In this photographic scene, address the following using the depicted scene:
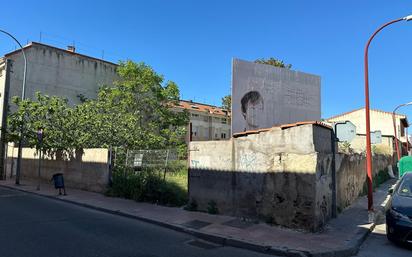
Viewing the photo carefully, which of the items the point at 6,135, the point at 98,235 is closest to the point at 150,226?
the point at 98,235

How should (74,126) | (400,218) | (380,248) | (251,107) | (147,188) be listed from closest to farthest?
(400,218), (380,248), (147,188), (251,107), (74,126)

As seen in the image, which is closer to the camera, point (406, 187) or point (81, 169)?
point (406, 187)

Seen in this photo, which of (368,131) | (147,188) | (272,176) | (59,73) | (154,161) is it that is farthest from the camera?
(59,73)

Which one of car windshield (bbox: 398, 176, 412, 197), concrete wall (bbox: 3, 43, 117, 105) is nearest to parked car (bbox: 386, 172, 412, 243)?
car windshield (bbox: 398, 176, 412, 197)

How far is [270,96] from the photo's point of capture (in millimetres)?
15570

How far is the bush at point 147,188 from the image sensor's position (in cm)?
1208

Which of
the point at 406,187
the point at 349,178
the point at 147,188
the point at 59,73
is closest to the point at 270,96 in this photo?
the point at 349,178

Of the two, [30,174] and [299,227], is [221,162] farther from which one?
[30,174]

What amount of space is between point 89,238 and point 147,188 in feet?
17.5

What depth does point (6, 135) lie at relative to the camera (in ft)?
67.9

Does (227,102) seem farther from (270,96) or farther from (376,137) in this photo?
(270,96)

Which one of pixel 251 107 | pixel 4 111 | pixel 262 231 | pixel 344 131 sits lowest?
pixel 262 231

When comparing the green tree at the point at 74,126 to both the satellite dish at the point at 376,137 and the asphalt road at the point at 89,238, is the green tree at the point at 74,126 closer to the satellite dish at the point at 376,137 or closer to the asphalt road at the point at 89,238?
the asphalt road at the point at 89,238

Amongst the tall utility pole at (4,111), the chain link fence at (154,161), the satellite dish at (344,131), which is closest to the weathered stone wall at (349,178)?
the satellite dish at (344,131)
